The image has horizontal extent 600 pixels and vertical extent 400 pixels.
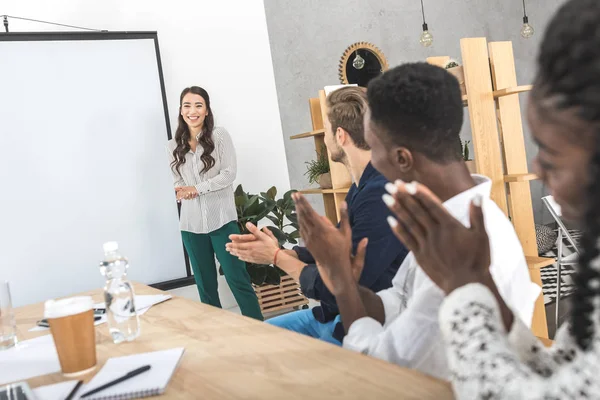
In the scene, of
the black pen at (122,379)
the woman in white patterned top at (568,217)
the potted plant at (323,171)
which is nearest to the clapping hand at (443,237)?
the woman in white patterned top at (568,217)

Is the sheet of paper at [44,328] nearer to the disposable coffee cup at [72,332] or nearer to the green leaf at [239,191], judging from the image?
the disposable coffee cup at [72,332]

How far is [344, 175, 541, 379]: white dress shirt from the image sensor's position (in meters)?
0.99

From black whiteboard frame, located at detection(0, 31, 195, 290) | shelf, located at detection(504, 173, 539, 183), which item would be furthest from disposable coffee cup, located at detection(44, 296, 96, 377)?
black whiteboard frame, located at detection(0, 31, 195, 290)

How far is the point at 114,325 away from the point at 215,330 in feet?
0.71

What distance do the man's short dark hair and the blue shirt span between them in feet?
1.31

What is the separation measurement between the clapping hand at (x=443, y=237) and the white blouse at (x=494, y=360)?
30 millimetres

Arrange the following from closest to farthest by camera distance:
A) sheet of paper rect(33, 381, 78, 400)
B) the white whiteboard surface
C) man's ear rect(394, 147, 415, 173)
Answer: sheet of paper rect(33, 381, 78, 400)
man's ear rect(394, 147, 415, 173)
the white whiteboard surface

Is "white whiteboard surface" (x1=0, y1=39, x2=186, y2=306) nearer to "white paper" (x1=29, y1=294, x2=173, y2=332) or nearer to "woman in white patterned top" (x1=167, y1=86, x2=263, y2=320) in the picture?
"woman in white patterned top" (x1=167, y1=86, x2=263, y2=320)

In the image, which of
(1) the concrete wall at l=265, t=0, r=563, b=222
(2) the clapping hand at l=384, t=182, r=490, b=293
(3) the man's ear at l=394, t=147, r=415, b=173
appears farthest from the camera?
(1) the concrete wall at l=265, t=0, r=563, b=222

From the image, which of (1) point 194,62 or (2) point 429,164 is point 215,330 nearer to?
(2) point 429,164

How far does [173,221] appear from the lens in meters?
4.14

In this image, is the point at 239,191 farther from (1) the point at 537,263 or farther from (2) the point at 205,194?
(1) the point at 537,263

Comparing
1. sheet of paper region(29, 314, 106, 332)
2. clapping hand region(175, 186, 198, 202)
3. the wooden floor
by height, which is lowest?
the wooden floor

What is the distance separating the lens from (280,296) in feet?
14.3
